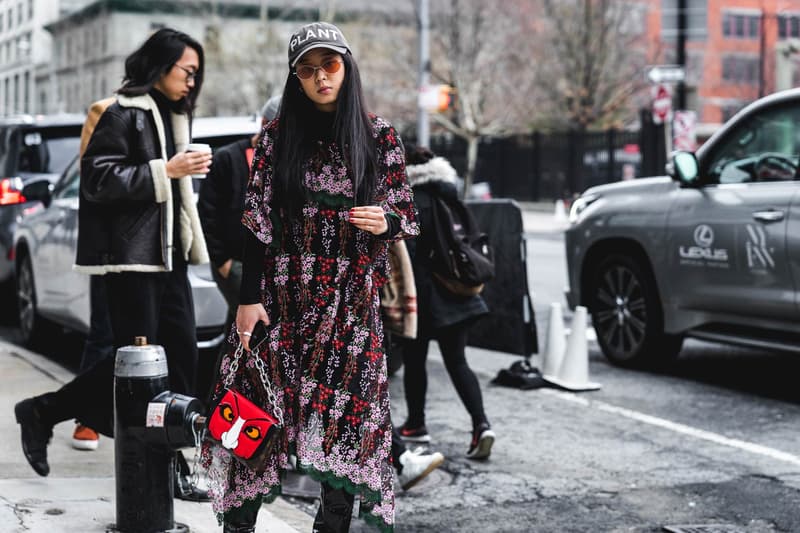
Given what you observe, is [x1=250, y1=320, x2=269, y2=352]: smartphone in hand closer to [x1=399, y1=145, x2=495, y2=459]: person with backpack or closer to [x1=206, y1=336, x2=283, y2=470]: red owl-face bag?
[x1=206, y1=336, x2=283, y2=470]: red owl-face bag

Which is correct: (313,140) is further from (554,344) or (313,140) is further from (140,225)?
(554,344)

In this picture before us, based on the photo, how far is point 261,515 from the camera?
4625 millimetres

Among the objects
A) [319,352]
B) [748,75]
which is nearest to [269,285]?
[319,352]

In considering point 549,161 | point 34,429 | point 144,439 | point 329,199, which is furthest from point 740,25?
point 329,199

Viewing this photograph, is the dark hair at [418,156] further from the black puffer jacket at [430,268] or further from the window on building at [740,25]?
the window on building at [740,25]

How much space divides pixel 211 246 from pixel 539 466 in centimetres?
195

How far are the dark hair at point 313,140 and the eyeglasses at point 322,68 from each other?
45 mm

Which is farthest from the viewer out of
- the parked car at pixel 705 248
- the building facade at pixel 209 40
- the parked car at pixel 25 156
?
the building facade at pixel 209 40

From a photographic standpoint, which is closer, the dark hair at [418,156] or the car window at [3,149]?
the dark hair at [418,156]

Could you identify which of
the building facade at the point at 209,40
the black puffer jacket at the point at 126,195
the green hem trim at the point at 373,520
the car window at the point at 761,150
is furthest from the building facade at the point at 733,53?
the green hem trim at the point at 373,520

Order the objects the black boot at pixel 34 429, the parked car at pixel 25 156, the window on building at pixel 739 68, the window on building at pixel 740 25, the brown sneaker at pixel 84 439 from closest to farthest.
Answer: the black boot at pixel 34 429
the brown sneaker at pixel 84 439
the parked car at pixel 25 156
the window on building at pixel 739 68
the window on building at pixel 740 25

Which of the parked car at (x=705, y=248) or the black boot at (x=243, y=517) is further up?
the parked car at (x=705, y=248)

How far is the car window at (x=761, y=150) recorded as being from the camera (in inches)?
296

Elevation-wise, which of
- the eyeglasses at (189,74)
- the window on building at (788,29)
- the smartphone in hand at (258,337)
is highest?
the window on building at (788,29)
